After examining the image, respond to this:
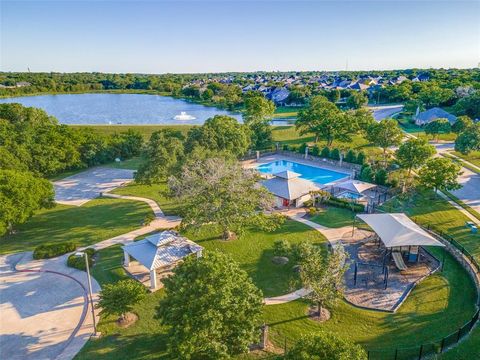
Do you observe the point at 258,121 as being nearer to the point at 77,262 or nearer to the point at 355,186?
the point at 355,186

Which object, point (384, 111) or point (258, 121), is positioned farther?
point (384, 111)

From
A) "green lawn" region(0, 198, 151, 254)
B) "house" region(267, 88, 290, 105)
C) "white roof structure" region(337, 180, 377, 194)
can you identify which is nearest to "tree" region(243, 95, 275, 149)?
"white roof structure" region(337, 180, 377, 194)

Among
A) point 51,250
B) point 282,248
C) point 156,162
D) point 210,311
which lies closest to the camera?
point 210,311

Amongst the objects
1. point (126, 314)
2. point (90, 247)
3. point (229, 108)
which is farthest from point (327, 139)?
point (229, 108)

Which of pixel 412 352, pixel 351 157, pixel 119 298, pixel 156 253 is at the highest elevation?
pixel 351 157

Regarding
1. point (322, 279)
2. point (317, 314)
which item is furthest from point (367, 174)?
point (317, 314)

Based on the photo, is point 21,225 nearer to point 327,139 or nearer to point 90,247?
point 90,247

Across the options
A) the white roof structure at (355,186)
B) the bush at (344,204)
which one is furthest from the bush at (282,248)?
the white roof structure at (355,186)

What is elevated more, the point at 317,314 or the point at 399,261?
the point at 399,261
